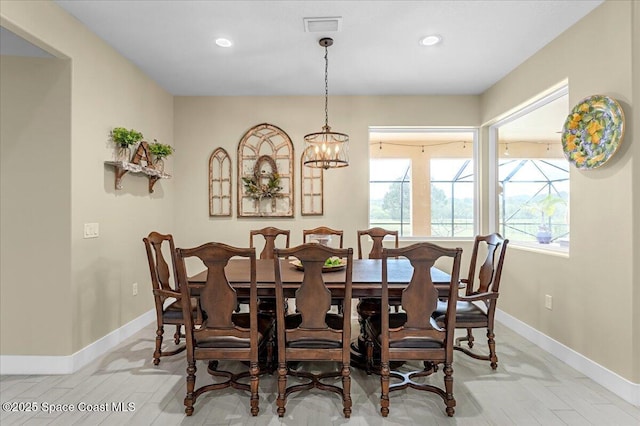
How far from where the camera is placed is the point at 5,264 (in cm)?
284

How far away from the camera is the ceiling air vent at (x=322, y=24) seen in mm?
2852

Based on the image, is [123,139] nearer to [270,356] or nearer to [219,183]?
[219,183]

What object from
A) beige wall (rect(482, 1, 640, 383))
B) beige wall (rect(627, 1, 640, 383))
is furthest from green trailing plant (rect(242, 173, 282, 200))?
beige wall (rect(627, 1, 640, 383))

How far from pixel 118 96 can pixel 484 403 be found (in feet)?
13.0

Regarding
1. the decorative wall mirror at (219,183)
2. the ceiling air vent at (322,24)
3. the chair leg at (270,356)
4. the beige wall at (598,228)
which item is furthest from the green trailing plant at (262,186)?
the beige wall at (598,228)

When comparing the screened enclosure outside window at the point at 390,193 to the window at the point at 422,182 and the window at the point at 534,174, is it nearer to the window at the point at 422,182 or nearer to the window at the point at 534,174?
the window at the point at 422,182

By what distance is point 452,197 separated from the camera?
4.78m

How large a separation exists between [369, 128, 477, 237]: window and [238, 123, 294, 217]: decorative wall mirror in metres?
1.08

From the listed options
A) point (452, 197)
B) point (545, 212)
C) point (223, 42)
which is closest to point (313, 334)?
point (223, 42)

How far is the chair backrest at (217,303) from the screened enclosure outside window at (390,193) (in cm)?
283

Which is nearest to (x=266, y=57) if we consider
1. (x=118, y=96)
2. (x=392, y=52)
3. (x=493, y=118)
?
(x=392, y=52)

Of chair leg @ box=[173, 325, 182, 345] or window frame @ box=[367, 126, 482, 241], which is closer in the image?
chair leg @ box=[173, 325, 182, 345]

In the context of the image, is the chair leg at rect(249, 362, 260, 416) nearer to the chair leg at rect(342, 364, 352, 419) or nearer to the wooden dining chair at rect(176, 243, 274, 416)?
the wooden dining chair at rect(176, 243, 274, 416)

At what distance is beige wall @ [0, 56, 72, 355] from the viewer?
2.83m
